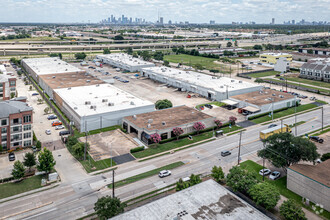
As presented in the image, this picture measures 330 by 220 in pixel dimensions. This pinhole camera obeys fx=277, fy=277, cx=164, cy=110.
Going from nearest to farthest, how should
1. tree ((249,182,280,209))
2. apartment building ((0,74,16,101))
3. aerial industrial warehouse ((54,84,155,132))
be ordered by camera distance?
tree ((249,182,280,209)) < aerial industrial warehouse ((54,84,155,132)) < apartment building ((0,74,16,101))

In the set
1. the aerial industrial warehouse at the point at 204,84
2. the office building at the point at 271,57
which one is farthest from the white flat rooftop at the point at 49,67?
the office building at the point at 271,57

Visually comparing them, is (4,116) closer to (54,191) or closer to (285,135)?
(54,191)

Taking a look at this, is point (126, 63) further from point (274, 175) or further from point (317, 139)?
point (274, 175)

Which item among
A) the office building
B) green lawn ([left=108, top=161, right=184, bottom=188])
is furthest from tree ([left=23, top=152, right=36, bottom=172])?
the office building

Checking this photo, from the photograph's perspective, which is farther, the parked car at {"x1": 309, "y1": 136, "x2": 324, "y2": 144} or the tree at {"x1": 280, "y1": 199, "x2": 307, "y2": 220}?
the parked car at {"x1": 309, "y1": 136, "x2": 324, "y2": 144}

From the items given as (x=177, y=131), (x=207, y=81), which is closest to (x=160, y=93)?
(x=207, y=81)

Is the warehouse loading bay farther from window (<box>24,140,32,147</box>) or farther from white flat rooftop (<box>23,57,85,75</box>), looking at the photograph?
window (<box>24,140,32,147</box>)

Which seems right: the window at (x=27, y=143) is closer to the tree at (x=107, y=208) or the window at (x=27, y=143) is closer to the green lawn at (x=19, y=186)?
the green lawn at (x=19, y=186)
